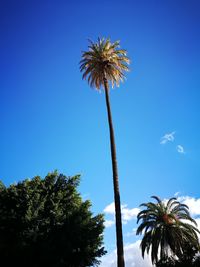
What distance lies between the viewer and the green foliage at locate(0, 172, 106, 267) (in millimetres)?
27234

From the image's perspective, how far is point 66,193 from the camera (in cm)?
3247

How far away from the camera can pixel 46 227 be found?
28750 mm

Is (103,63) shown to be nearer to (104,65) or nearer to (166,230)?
(104,65)

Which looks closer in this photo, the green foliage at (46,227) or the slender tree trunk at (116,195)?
the slender tree trunk at (116,195)

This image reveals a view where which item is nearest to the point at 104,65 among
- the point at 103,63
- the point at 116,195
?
the point at 103,63

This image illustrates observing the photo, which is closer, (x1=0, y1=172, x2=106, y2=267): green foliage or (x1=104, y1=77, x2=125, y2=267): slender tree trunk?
(x1=104, y1=77, x2=125, y2=267): slender tree trunk

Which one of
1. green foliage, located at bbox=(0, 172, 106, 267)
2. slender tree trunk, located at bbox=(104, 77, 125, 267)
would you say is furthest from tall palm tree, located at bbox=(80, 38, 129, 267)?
green foliage, located at bbox=(0, 172, 106, 267)

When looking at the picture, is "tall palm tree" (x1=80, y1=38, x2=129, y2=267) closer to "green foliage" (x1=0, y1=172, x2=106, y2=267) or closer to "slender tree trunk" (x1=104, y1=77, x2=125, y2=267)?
"slender tree trunk" (x1=104, y1=77, x2=125, y2=267)

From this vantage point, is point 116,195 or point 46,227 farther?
point 46,227

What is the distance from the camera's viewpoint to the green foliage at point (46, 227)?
27.2 meters

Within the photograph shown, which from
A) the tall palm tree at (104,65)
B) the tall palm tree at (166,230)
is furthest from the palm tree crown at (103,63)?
the tall palm tree at (166,230)

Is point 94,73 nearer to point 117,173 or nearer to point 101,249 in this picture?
point 117,173

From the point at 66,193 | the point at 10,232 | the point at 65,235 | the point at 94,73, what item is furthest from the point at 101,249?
the point at 94,73

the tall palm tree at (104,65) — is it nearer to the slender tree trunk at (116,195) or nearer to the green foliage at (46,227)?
the slender tree trunk at (116,195)
